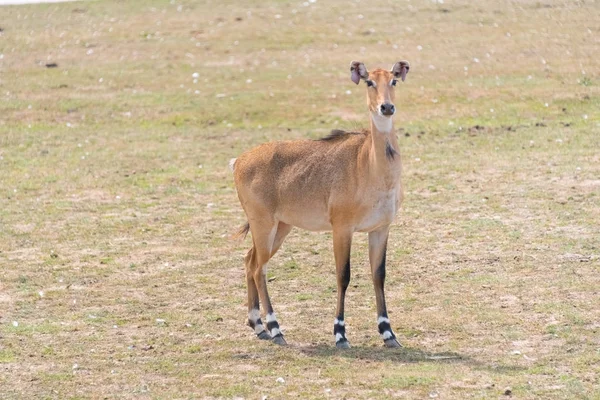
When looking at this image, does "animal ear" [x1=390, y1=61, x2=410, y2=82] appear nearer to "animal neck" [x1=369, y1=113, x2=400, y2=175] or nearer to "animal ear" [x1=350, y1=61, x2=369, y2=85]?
"animal ear" [x1=350, y1=61, x2=369, y2=85]

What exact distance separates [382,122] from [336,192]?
857 mm

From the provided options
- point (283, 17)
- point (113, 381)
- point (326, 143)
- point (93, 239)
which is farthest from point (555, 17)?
point (113, 381)

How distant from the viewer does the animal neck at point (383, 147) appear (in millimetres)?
11102

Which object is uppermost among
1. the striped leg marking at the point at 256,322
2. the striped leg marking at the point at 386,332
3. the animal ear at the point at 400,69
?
the animal ear at the point at 400,69

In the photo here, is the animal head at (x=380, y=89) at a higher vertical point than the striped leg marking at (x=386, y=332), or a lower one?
higher

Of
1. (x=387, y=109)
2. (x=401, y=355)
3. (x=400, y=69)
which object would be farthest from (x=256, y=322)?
(x=400, y=69)

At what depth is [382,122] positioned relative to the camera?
11.1 meters

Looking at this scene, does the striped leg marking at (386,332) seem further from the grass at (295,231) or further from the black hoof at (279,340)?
the black hoof at (279,340)

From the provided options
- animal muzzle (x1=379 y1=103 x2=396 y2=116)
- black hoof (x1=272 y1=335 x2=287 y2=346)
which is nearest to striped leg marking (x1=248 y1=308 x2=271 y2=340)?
black hoof (x1=272 y1=335 x2=287 y2=346)

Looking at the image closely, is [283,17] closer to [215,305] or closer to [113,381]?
[215,305]

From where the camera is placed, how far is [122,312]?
41.2 feet

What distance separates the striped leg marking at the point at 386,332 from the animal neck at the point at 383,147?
1.40 m

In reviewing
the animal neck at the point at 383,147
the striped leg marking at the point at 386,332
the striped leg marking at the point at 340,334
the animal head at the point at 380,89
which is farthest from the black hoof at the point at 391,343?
the animal head at the point at 380,89

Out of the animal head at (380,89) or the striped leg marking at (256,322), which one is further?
the striped leg marking at (256,322)
